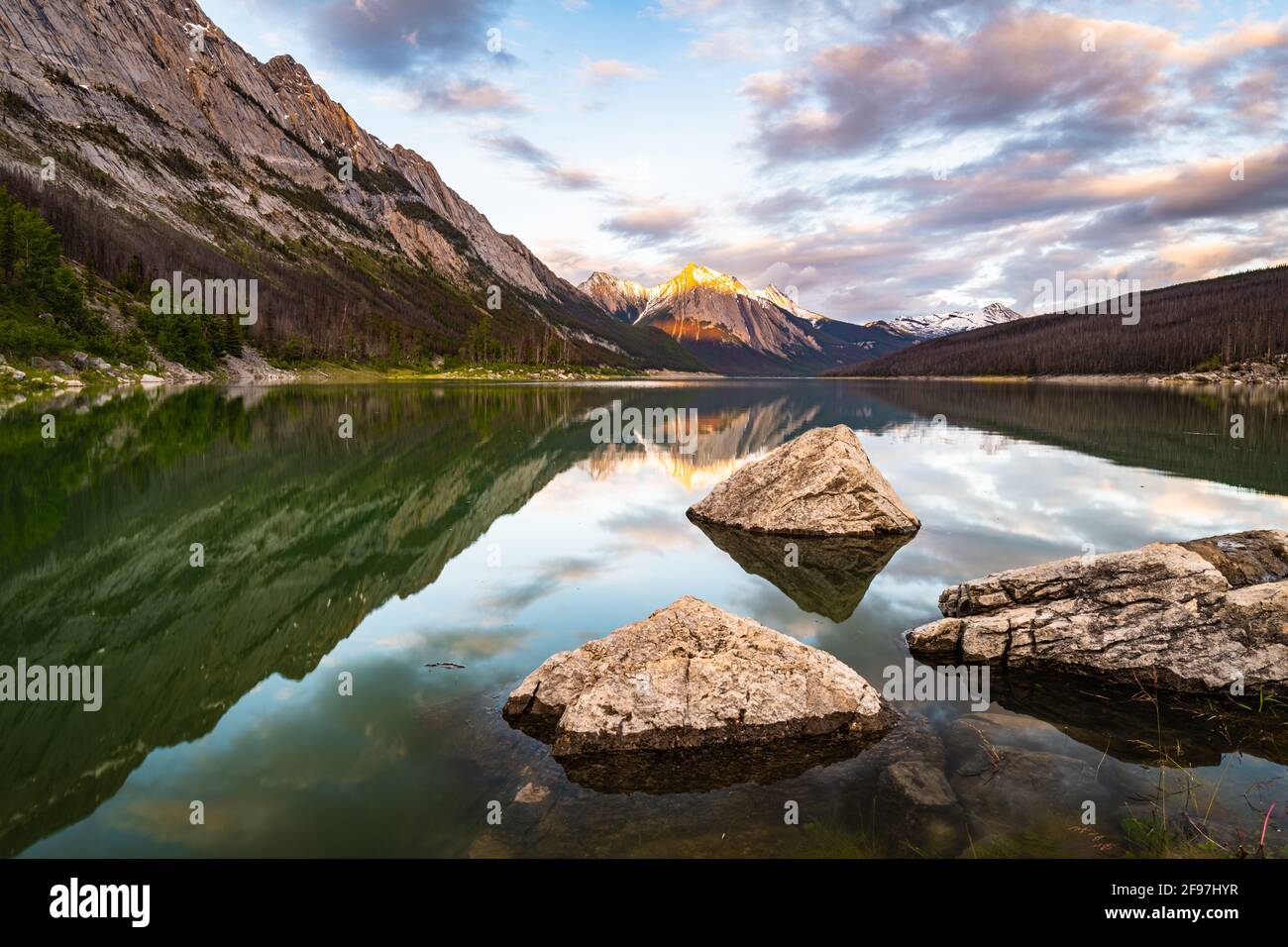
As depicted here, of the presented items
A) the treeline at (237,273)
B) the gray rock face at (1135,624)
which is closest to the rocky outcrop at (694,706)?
the gray rock face at (1135,624)

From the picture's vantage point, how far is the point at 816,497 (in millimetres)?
20625

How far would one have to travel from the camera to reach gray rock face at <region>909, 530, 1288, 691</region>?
33.1 feet

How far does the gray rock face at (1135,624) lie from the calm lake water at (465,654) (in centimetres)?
61

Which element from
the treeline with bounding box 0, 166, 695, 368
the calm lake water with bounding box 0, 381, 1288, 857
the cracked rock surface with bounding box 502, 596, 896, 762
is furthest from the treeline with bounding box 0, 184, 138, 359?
the cracked rock surface with bounding box 502, 596, 896, 762

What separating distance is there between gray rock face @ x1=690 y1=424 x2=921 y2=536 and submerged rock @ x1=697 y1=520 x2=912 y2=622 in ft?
1.22

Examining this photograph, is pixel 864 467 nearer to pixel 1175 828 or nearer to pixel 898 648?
pixel 898 648

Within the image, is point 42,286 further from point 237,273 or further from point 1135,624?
point 1135,624

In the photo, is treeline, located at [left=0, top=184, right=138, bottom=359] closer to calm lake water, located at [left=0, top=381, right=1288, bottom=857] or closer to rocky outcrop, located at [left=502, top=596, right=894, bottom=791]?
calm lake water, located at [left=0, top=381, right=1288, bottom=857]

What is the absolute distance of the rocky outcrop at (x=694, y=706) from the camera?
822 centimetres

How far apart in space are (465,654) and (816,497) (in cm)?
1254

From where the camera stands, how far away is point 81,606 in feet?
42.9

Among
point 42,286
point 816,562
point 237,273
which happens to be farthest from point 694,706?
point 237,273

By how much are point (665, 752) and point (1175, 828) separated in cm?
537
